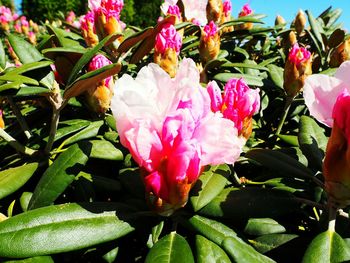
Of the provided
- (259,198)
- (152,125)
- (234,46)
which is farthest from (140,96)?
(234,46)

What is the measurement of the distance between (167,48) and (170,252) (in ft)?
2.35

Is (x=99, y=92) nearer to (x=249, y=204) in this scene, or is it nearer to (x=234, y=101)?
(x=234, y=101)

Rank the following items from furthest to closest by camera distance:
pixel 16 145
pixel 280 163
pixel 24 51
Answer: pixel 24 51 < pixel 16 145 < pixel 280 163

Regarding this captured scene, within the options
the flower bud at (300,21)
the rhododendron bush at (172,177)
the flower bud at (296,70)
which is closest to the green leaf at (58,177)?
the rhododendron bush at (172,177)

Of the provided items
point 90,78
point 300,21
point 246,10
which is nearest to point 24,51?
point 90,78

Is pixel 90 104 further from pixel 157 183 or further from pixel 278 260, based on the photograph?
pixel 278 260

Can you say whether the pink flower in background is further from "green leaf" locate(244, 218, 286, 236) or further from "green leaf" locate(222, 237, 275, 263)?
"green leaf" locate(222, 237, 275, 263)

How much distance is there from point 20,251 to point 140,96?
326 millimetres

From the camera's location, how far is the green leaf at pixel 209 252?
25.6 inches

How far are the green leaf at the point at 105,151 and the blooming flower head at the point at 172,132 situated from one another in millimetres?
263

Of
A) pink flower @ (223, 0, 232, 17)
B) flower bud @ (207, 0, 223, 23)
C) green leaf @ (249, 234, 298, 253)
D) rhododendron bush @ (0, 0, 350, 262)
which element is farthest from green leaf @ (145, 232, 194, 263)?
pink flower @ (223, 0, 232, 17)

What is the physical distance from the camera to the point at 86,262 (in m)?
0.92

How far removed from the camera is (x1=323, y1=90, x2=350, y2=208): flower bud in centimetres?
67

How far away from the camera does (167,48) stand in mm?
1199
